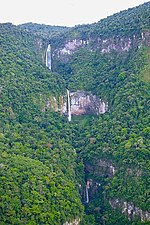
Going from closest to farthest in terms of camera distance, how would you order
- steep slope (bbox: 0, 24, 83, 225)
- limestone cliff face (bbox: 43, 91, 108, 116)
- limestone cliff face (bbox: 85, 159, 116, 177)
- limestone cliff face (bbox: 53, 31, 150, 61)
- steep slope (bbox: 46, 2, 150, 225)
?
steep slope (bbox: 0, 24, 83, 225)
steep slope (bbox: 46, 2, 150, 225)
limestone cliff face (bbox: 85, 159, 116, 177)
limestone cliff face (bbox: 43, 91, 108, 116)
limestone cliff face (bbox: 53, 31, 150, 61)

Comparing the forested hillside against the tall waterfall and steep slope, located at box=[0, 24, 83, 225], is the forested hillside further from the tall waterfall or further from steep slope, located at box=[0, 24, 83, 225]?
the tall waterfall

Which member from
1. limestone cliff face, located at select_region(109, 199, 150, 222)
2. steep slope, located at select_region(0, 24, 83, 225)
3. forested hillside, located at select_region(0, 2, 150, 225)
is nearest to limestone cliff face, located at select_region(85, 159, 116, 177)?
forested hillside, located at select_region(0, 2, 150, 225)

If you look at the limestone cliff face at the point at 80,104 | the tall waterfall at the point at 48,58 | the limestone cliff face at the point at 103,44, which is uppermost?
the limestone cliff face at the point at 103,44

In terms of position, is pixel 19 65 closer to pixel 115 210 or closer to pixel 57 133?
pixel 57 133

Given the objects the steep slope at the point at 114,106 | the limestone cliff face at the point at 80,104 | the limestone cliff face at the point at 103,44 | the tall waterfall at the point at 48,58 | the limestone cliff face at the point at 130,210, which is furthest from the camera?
the tall waterfall at the point at 48,58

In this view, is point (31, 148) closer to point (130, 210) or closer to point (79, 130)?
point (79, 130)

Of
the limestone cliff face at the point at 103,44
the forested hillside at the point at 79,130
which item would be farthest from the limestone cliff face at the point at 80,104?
the limestone cliff face at the point at 103,44

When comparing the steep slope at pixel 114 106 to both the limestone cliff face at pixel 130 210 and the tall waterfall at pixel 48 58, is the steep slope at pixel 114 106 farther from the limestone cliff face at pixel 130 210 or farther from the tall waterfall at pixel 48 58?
the tall waterfall at pixel 48 58

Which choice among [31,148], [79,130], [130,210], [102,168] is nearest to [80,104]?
[79,130]
